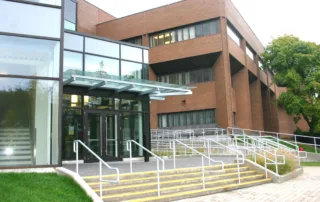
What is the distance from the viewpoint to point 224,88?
87.4 ft

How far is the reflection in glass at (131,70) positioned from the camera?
15972 mm

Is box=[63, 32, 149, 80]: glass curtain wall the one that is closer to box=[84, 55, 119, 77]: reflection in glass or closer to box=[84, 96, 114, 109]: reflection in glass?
box=[84, 55, 119, 77]: reflection in glass

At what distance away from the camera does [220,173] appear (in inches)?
444

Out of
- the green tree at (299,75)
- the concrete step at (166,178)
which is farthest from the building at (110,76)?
the green tree at (299,75)

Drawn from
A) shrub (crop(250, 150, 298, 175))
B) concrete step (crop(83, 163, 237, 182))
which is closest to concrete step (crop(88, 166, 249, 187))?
concrete step (crop(83, 163, 237, 182))

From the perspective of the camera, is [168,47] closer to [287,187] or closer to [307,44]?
[307,44]

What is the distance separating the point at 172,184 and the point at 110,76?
5.53m

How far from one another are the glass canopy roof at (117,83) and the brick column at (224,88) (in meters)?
11.1

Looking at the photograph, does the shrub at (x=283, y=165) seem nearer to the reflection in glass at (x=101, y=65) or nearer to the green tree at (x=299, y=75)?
the reflection in glass at (x=101, y=65)

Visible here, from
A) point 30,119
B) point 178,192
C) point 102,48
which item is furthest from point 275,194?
point 102,48

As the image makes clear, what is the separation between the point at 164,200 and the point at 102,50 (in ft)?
29.3

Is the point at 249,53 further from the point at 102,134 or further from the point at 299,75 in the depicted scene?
the point at 102,134

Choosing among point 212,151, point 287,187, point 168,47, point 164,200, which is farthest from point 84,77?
point 168,47

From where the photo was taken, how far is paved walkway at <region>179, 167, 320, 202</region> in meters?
8.47
